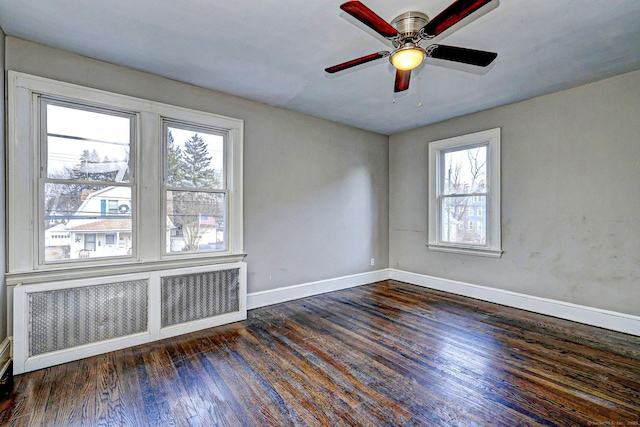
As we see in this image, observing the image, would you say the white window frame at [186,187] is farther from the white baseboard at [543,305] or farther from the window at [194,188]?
the white baseboard at [543,305]

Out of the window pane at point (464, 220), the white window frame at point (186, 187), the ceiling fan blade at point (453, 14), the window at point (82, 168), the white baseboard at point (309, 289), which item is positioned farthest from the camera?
the window pane at point (464, 220)

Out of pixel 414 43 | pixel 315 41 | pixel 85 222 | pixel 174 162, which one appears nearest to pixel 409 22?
pixel 414 43

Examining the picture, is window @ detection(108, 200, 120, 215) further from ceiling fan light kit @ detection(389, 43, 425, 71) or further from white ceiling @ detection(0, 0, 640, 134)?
ceiling fan light kit @ detection(389, 43, 425, 71)

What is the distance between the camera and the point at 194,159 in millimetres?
3432

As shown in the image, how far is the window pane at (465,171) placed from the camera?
14.1 ft

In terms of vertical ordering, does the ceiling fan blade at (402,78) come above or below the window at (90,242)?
above

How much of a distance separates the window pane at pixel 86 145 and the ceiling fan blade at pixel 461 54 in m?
2.87

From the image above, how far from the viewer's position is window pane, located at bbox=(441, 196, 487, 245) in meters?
4.30

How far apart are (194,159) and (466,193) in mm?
3772

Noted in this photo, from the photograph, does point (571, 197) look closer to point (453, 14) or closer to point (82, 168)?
point (453, 14)

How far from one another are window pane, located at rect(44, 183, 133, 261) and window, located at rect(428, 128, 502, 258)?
418 cm

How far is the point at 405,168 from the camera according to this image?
5281 mm

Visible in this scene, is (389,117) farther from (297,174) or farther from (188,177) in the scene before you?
(188,177)

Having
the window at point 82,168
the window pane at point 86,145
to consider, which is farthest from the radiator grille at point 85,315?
the window pane at point 86,145
